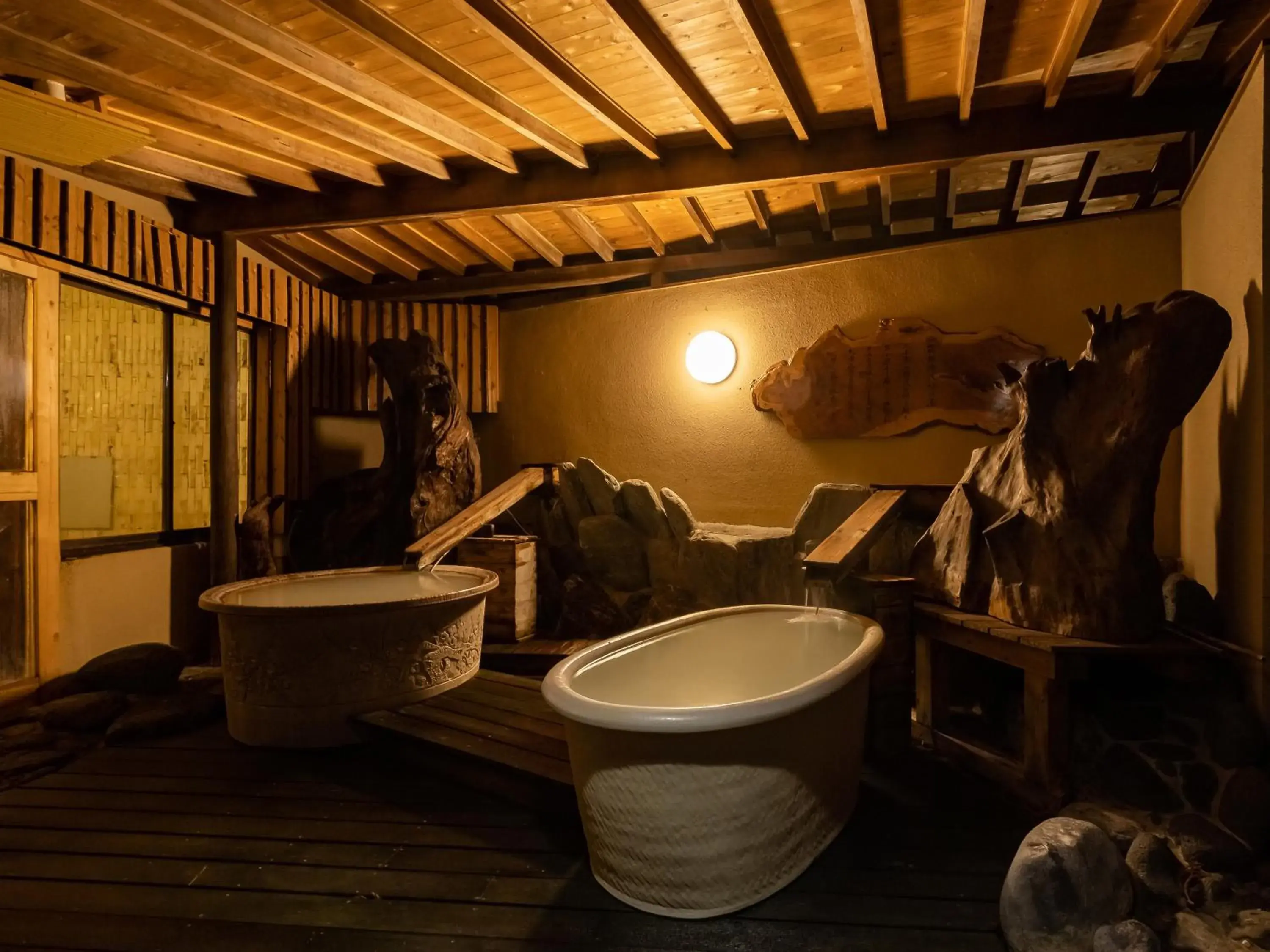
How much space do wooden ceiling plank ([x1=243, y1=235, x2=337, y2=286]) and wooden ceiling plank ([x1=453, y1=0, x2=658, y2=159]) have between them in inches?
125

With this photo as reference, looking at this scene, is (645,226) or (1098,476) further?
(645,226)

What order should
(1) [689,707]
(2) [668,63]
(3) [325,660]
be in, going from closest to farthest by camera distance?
1. (1) [689,707]
2. (2) [668,63]
3. (3) [325,660]

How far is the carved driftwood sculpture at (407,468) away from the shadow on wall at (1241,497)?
4864 millimetres

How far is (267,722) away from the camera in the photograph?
13.2 ft

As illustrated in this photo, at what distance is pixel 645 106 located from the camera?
13.1 ft

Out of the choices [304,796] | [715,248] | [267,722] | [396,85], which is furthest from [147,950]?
[715,248]

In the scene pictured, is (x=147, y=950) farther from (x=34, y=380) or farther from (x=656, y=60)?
(x=656, y=60)

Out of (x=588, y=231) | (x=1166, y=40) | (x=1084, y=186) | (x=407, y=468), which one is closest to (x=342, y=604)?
(x=407, y=468)

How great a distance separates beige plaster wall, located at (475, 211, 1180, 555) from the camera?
487cm

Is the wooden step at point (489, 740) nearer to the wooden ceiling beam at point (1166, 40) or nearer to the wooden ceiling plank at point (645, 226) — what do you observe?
the wooden ceiling plank at point (645, 226)

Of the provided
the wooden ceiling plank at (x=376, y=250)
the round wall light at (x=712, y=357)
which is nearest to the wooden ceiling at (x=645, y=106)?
the wooden ceiling plank at (x=376, y=250)

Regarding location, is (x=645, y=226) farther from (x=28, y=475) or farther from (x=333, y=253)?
(x=28, y=475)

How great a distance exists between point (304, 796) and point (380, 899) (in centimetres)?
104

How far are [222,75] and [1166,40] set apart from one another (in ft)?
14.1
